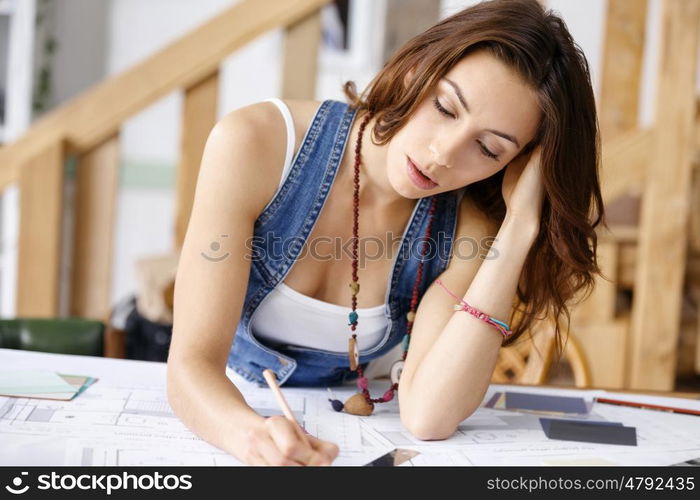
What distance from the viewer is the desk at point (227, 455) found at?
0.92m

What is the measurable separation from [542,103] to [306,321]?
0.59 meters

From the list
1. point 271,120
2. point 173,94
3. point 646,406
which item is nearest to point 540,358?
point 646,406

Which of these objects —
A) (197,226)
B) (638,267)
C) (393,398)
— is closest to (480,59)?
(197,226)

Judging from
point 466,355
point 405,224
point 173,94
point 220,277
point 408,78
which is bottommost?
point 466,355

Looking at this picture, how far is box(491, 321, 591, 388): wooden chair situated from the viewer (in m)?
1.70

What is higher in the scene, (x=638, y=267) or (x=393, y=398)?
(x=638, y=267)

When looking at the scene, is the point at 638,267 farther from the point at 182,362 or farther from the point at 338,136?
the point at 182,362

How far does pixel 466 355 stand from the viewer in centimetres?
120

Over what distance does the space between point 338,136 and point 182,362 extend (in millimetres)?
527

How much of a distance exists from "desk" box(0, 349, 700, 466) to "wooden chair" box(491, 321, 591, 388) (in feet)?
1.01

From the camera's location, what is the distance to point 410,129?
1235 millimetres

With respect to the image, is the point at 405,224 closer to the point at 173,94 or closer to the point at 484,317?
the point at 484,317
